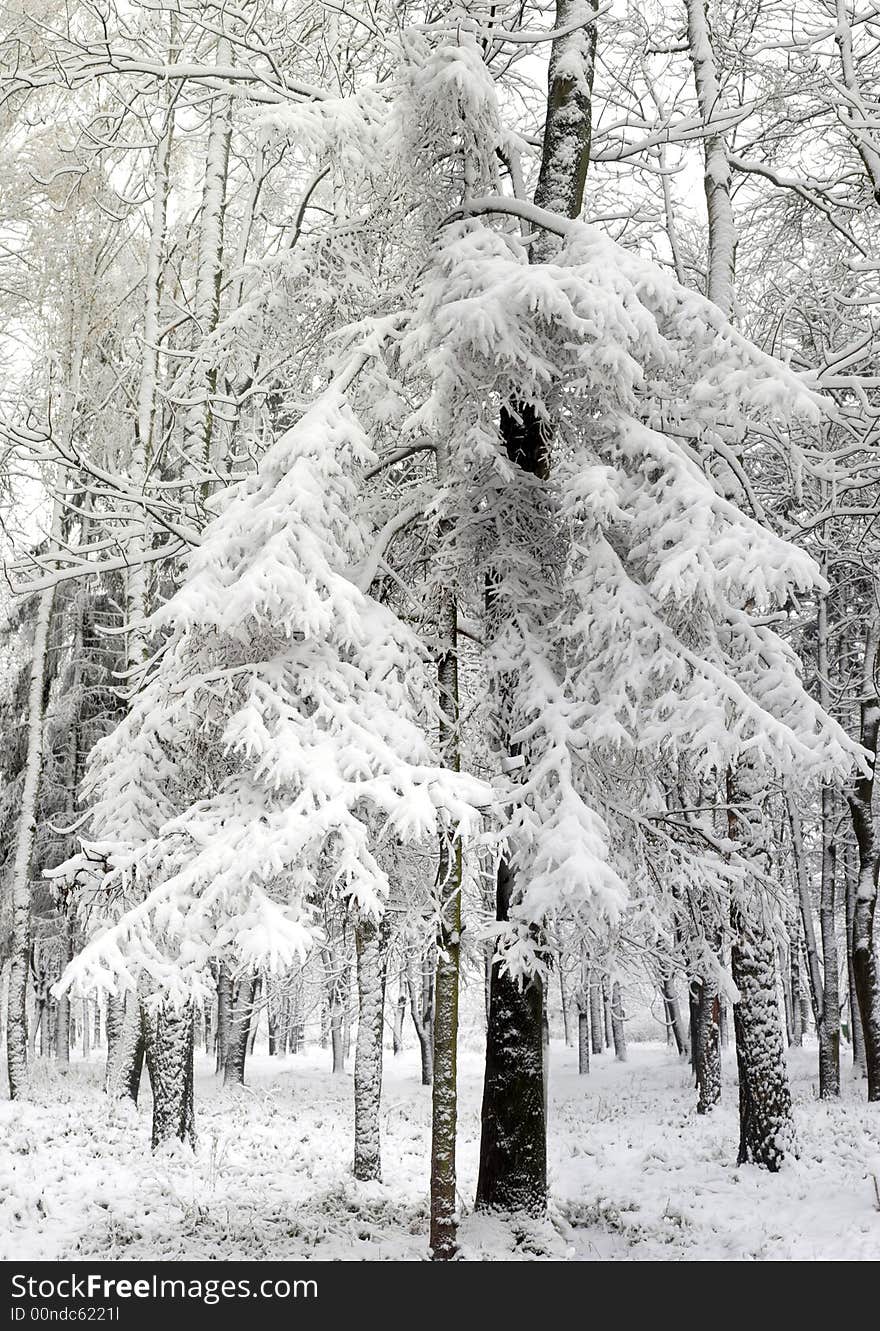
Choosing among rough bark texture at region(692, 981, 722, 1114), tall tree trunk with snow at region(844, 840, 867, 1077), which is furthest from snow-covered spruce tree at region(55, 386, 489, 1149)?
tall tree trunk with snow at region(844, 840, 867, 1077)

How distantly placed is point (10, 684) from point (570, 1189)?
45.4 ft

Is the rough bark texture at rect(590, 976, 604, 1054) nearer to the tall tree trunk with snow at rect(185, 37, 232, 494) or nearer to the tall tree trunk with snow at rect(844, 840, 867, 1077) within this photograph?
the tall tree trunk with snow at rect(844, 840, 867, 1077)

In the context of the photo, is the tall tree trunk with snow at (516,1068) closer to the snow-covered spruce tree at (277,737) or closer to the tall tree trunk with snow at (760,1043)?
the snow-covered spruce tree at (277,737)

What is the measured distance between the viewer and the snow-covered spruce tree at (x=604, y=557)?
6043 millimetres

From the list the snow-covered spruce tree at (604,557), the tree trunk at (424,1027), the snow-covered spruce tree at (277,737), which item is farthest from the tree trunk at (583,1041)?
the snow-covered spruce tree at (277,737)

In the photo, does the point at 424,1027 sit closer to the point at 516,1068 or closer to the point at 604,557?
the point at 516,1068

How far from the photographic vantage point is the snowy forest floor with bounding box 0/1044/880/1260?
7.45 meters

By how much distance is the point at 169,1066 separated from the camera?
9.92 meters

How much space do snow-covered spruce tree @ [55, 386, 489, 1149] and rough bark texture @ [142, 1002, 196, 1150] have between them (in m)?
3.63

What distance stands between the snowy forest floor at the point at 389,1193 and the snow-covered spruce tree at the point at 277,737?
3005 millimetres
